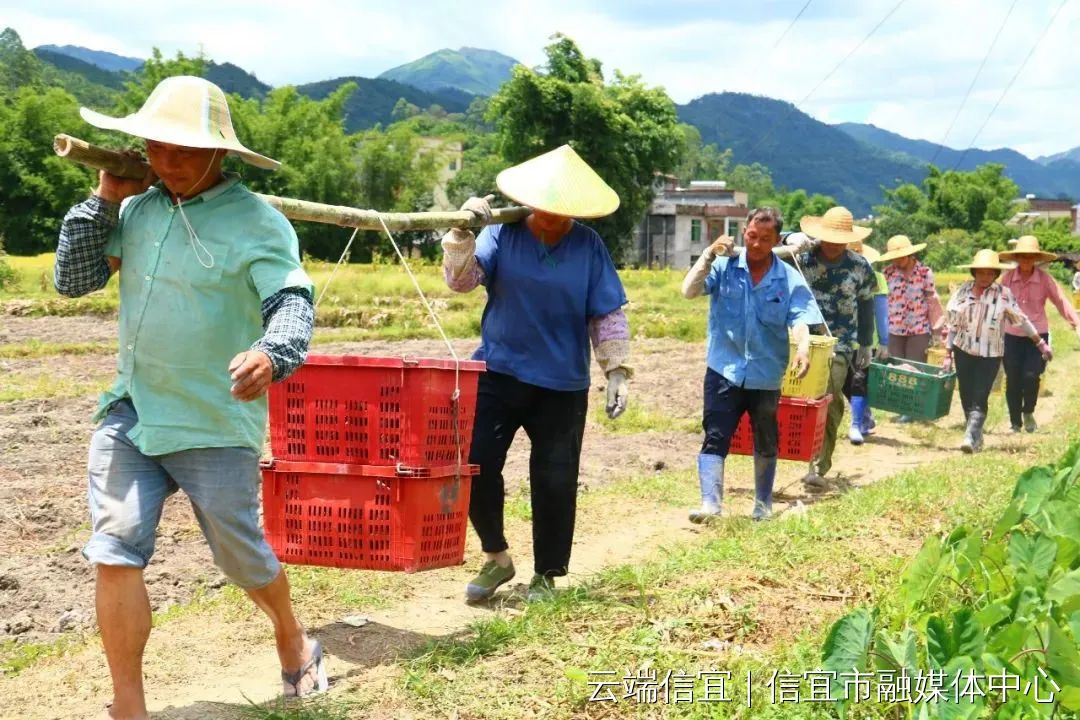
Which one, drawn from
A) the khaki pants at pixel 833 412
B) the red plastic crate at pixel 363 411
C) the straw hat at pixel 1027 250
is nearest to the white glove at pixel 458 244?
the red plastic crate at pixel 363 411

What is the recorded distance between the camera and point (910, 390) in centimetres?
949

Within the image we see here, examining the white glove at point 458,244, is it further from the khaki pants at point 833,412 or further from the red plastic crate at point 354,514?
the khaki pants at point 833,412

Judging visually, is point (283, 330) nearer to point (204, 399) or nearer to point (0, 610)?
point (204, 399)

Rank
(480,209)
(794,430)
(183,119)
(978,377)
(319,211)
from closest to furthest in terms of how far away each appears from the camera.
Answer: (183,119) < (319,211) < (480,209) < (794,430) < (978,377)

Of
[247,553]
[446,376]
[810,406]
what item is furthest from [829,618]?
[810,406]

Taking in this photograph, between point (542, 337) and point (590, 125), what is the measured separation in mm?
41811

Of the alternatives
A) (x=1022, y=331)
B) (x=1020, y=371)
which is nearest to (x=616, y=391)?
(x=1022, y=331)

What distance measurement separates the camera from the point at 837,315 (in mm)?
8266

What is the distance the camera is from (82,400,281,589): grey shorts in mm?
3299

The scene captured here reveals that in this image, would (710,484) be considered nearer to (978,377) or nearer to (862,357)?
(862,357)

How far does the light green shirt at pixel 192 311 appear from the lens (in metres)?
3.38

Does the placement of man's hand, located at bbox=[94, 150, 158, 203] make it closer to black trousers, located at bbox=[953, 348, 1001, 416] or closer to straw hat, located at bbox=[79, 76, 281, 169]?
straw hat, located at bbox=[79, 76, 281, 169]

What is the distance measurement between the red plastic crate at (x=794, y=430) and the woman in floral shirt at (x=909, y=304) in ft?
13.1

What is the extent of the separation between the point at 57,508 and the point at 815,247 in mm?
5289
